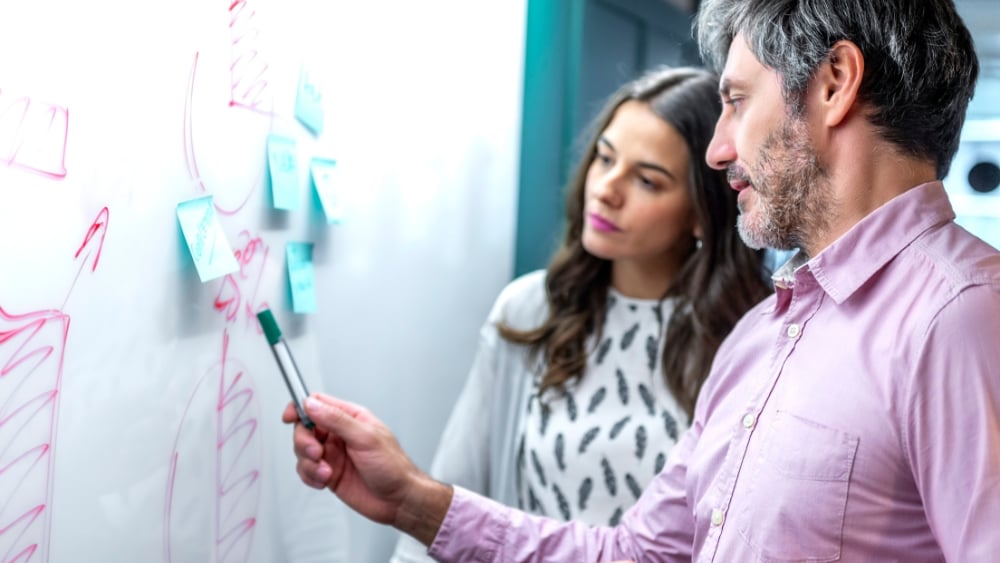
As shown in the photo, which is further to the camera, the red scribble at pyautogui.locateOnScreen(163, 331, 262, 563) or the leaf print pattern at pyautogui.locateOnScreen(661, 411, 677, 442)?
the leaf print pattern at pyautogui.locateOnScreen(661, 411, 677, 442)

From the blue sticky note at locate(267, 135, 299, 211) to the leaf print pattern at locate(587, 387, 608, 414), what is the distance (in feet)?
1.94

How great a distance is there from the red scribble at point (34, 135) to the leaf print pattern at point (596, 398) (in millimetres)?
899

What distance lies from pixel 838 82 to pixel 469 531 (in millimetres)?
666

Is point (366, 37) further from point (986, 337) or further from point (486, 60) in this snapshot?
point (986, 337)

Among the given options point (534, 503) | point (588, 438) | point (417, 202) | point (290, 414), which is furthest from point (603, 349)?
point (290, 414)

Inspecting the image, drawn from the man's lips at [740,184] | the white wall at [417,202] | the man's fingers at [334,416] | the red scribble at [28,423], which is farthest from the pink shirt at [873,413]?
the red scribble at [28,423]

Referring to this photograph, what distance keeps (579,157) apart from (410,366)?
571 mm

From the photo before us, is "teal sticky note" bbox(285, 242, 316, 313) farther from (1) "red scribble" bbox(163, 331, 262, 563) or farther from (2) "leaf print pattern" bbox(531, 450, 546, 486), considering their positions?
(2) "leaf print pattern" bbox(531, 450, 546, 486)

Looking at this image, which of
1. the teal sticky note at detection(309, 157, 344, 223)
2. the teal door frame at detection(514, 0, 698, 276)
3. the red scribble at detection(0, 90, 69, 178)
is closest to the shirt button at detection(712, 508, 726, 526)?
the teal sticky note at detection(309, 157, 344, 223)

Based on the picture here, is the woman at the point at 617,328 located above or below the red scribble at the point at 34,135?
below

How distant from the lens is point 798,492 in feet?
2.92

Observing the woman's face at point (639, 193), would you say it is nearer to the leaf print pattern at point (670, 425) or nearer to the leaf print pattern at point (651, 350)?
the leaf print pattern at point (651, 350)

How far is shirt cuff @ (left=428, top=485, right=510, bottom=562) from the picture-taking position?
47.9 inches

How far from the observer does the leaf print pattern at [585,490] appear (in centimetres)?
147
